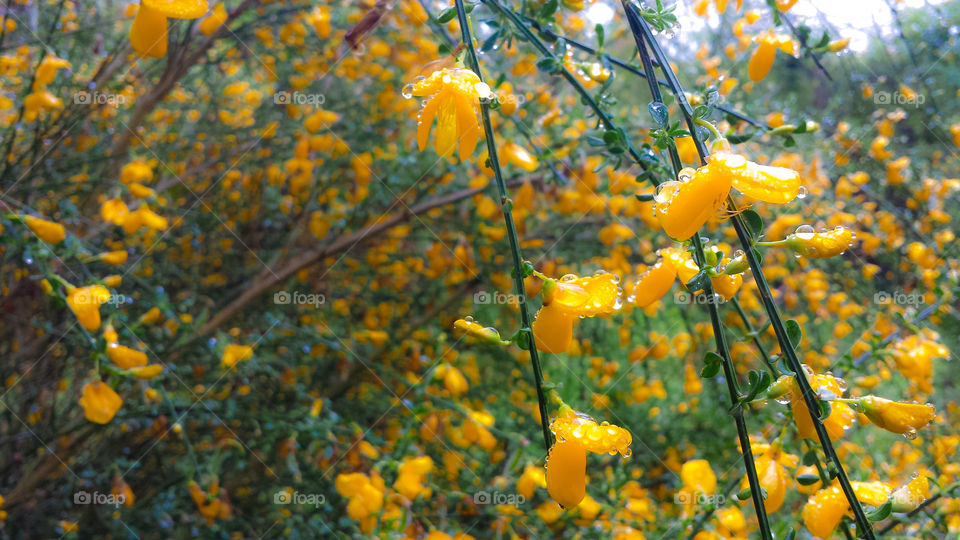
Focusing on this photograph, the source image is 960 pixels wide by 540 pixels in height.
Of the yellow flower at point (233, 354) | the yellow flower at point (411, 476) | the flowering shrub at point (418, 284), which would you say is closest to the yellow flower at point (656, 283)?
the flowering shrub at point (418, 284)

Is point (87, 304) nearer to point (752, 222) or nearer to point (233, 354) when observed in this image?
point (233, 354)

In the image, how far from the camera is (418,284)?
2.25 meters

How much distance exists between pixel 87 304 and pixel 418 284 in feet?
4.49

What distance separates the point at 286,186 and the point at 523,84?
931 mm

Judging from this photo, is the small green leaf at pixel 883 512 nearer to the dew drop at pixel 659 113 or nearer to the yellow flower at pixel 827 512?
the yellow flower at pixel 827 512

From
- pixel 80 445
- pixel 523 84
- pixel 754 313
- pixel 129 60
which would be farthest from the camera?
pixel 523 84

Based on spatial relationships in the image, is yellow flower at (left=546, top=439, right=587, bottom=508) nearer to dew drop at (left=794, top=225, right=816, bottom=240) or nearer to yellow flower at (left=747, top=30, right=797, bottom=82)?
dew drop at (left=794, top=225, right=816, bottom=240)

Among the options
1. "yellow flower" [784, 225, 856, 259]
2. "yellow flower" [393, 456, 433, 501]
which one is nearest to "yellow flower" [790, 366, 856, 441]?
"yellow flower" [784, 225, 856, 259]

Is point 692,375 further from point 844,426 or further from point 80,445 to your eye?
point 80,445

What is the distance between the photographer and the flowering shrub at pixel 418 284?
62 centimetres

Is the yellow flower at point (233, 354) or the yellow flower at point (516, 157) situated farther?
the yellow flower at point (233, 354)

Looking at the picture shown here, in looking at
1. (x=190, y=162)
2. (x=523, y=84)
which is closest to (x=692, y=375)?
(x=523, y=84)

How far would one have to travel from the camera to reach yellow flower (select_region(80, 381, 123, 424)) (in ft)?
3.32

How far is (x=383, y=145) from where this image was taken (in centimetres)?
209
